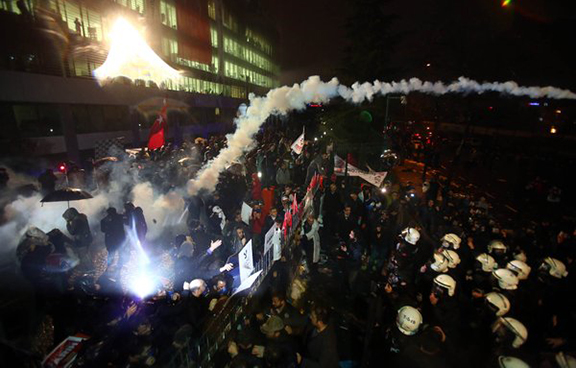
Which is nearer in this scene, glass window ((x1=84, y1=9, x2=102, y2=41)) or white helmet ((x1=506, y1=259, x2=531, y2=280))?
white helmet ((x1=506, y1=259, x2=531, y2=280))

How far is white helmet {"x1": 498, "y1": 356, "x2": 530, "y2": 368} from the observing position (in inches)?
156

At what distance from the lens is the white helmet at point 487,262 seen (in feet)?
21.3

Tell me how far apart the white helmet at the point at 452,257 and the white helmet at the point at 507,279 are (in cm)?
82

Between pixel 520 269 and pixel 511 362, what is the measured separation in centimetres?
277

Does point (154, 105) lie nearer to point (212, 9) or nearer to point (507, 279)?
point (212, 9)

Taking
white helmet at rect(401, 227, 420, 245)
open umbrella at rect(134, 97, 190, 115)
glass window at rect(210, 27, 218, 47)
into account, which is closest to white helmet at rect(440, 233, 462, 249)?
white helmet at rect(401, 227, 420, 245)

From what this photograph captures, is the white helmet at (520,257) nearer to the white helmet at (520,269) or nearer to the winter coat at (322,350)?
the white helmet at (520,269)

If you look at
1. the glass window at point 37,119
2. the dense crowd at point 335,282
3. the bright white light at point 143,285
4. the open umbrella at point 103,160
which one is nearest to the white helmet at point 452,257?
the dense crowd at point 335,282

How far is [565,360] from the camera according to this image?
3.81 meters

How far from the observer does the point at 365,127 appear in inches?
961

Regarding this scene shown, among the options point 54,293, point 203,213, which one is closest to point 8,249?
point 54,293

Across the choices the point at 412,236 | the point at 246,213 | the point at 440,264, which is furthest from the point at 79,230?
the point at 440,264

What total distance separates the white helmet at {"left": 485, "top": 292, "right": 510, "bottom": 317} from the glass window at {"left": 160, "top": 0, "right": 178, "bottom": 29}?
124 feet

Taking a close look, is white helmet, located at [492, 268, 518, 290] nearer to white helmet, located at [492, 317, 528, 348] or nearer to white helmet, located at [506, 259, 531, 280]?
white helmet, located at [506, 259, 531, 280]
